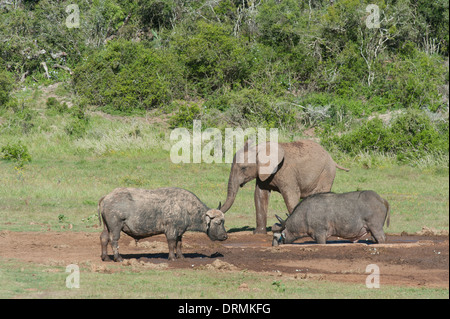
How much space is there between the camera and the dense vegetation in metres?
32.6

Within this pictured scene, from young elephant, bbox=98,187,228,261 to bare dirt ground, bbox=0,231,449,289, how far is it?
0.46m

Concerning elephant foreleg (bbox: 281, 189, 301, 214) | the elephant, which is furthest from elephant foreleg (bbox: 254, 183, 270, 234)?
elephant foreleg (bbox: 281, 189, 301, 214)

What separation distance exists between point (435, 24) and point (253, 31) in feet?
31.5

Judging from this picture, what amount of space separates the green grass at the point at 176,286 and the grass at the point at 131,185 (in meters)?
0.01

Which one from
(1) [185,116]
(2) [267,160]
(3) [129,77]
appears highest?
(3) [129,77]

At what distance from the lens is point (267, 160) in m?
16.7

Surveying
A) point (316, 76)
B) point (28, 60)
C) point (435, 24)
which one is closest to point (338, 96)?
point (316, 76)

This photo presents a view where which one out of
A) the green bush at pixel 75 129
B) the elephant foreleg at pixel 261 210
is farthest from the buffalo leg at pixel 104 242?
the green bush at pixel 75 129

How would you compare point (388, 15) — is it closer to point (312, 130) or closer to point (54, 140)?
point (312, 130)

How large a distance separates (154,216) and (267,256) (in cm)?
232

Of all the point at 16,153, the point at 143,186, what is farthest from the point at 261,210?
the point at 16,153

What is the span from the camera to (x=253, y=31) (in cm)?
3941

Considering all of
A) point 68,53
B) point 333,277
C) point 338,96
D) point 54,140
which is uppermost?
point 68,53

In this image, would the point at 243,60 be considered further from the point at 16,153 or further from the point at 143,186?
the point at 143,186
